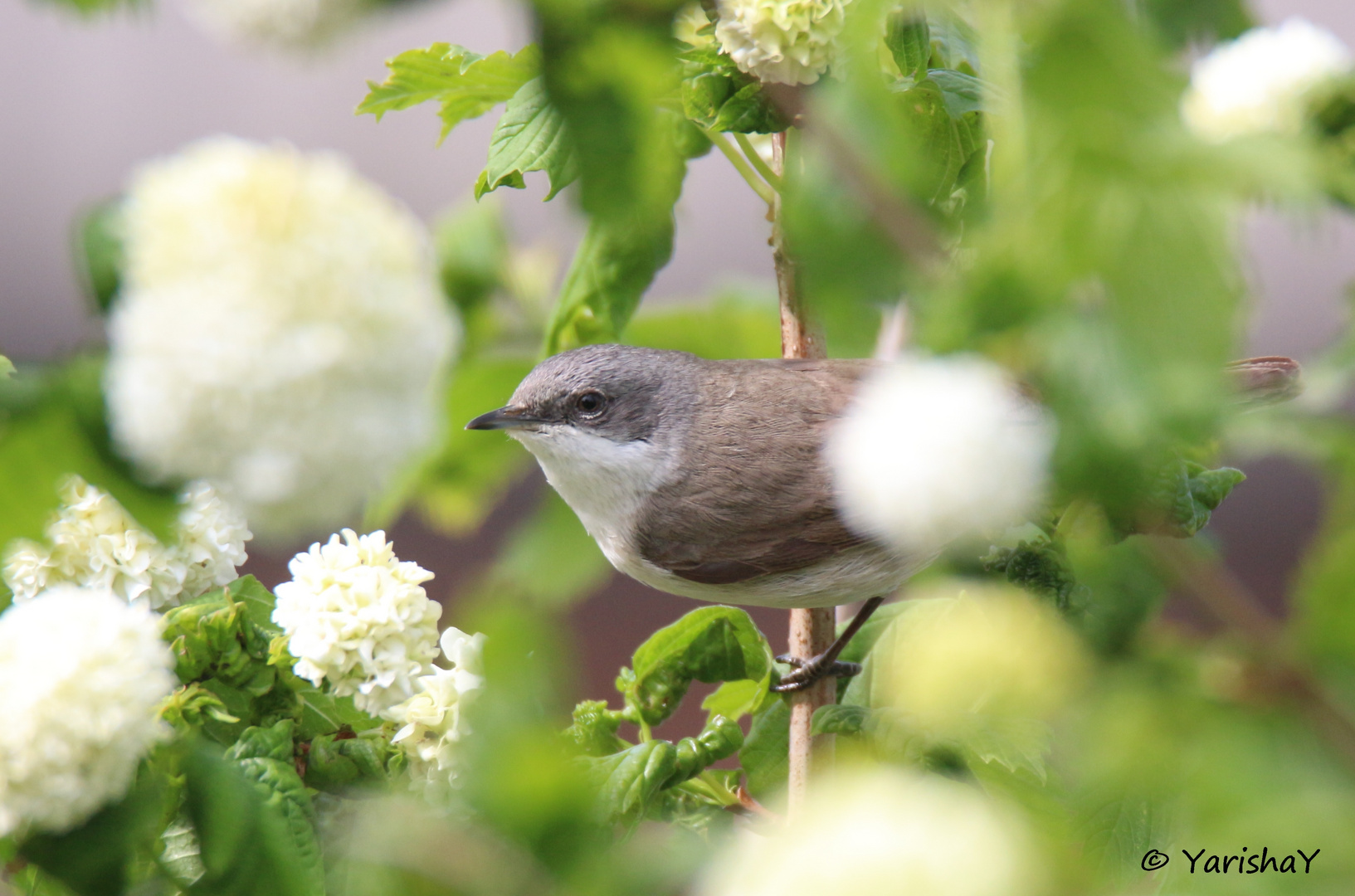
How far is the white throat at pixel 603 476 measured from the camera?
114 cm

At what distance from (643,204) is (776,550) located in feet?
2.52

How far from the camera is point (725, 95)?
27.1 inches

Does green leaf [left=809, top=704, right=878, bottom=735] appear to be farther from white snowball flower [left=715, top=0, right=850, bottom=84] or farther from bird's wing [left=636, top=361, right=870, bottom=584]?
white snowball flower [left=715, top=0, right=850, bottom=84]

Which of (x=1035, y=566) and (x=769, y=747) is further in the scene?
(x=769, y=747)

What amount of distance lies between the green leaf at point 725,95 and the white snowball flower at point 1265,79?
0.93 ft

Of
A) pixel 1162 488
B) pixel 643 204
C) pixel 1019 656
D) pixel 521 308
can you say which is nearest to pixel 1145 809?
pixel 1162 488

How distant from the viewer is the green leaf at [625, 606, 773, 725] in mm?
806

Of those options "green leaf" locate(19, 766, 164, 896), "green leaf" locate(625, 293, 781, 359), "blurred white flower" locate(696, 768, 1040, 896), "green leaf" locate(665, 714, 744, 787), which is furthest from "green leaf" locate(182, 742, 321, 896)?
"green leaf" locate(625, 293, 781, 359)

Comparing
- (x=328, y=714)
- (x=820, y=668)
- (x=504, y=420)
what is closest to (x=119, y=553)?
(x=328, y=714)

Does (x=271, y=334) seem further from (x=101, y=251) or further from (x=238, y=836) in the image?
(x=238, y=836)

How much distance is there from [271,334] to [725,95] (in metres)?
0.51

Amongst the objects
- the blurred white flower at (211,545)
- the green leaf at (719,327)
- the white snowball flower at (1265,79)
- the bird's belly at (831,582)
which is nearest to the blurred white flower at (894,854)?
the white snowball flower at (1265,79)

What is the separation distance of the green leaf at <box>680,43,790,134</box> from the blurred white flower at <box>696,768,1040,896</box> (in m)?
0.52

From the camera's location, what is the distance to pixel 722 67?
680mm
